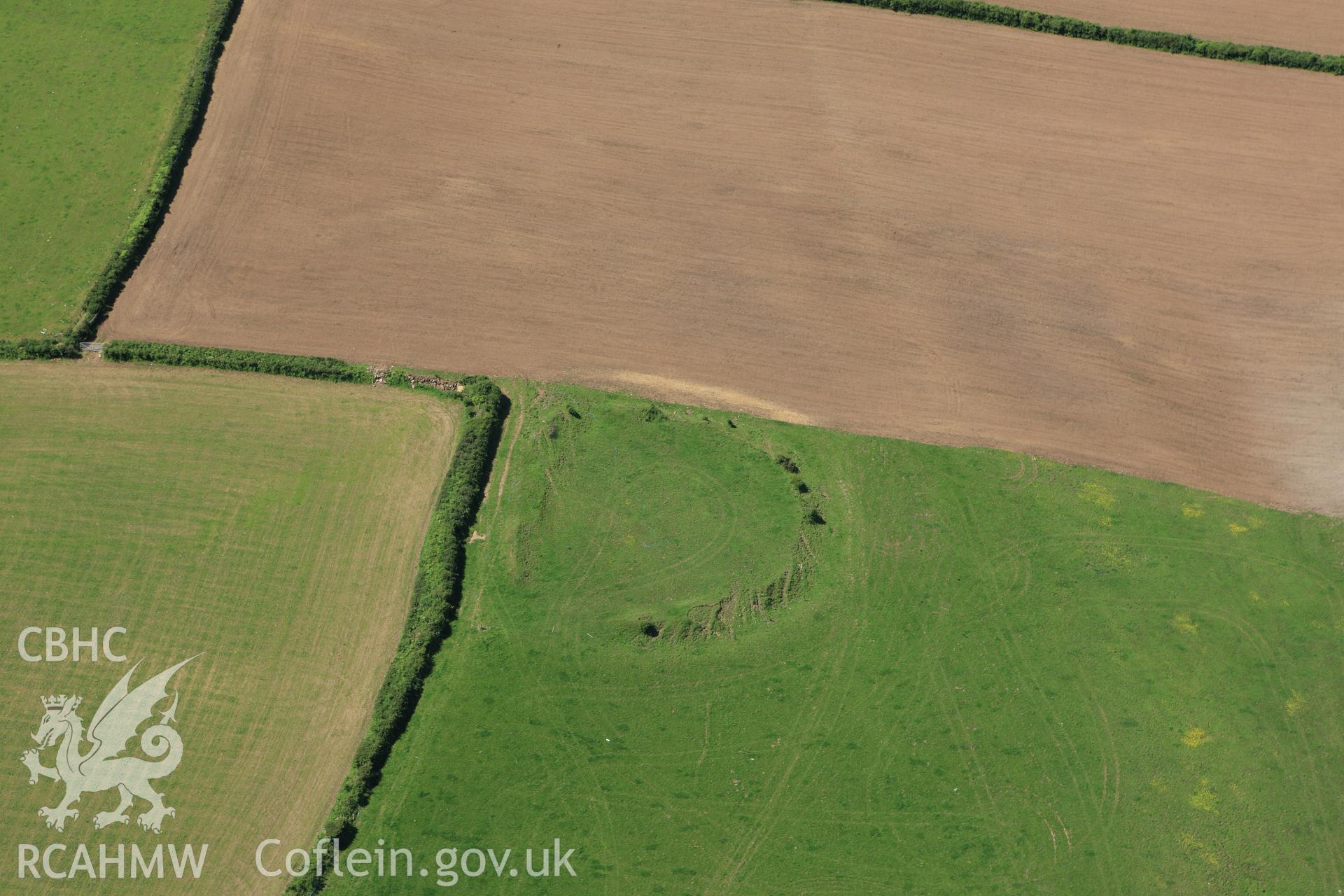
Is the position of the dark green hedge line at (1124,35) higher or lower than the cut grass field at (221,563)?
higher

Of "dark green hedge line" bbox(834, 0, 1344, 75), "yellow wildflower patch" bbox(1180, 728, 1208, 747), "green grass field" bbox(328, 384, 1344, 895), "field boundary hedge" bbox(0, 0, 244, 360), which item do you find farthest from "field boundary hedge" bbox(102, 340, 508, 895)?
"dark green hedge line" bbox(834, 0, 1344, 75)

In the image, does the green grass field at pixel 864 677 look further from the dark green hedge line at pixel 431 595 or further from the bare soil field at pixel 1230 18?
the bare soil field at pixel 1230 18

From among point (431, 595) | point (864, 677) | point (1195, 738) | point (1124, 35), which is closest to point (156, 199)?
point (431, 595)

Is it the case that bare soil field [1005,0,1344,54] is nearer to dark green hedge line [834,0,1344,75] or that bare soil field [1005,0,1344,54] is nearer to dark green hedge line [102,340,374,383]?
dark green hedge line [834,0,1344,75]

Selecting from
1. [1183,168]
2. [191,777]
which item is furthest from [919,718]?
[1183,168]

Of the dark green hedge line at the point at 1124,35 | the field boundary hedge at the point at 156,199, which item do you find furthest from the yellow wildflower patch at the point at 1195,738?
the field boundary hedge at the point at 156,199

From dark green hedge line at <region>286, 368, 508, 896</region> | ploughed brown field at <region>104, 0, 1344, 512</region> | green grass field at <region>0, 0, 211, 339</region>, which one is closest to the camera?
dark green hedge line at <region>286, 368, 508, 896</region>
